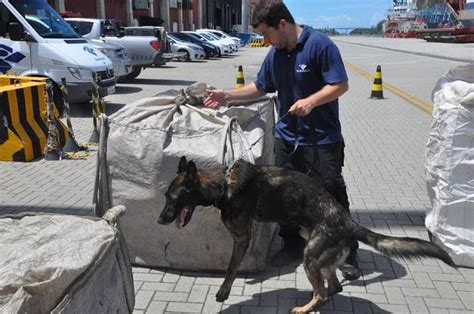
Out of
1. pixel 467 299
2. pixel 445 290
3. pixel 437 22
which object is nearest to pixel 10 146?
pixel 445 290

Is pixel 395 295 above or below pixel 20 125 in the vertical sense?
below

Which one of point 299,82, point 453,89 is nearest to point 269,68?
point 299,82

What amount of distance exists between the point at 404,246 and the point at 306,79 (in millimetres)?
1339

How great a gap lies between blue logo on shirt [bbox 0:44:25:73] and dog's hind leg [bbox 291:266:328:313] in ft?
29.2

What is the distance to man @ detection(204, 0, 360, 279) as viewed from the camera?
3.36 meters

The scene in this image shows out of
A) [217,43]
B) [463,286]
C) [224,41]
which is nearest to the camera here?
[463,286]

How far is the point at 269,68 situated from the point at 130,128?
1151 millimetres

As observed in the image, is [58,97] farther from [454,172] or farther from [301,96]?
[454,172]

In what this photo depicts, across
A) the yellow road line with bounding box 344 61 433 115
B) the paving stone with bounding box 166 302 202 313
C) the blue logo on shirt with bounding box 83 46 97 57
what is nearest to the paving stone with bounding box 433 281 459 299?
the paving stone with bounding box 166 302 202 313

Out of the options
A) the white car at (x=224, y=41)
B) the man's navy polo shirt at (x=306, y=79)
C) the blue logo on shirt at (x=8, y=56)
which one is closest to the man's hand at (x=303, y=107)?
the man's navy polo shirt at (x=306, y=79)

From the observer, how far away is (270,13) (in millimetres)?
3299

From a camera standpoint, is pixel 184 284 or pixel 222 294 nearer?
pixel 222 294

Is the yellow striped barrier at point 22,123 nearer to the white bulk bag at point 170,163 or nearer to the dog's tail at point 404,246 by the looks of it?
the white bulk bag at point 170,163

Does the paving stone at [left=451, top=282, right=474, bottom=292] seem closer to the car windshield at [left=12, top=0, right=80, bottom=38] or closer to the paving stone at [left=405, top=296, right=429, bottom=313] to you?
the paving stone at [left=405, top=296, right=429, bottom=313]
